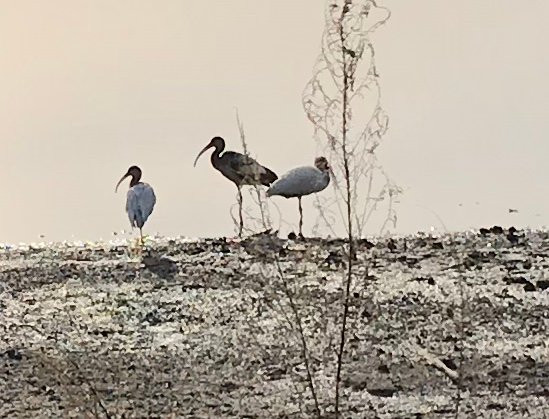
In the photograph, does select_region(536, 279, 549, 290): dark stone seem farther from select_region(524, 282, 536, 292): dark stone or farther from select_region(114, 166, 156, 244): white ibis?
select_region(114, 166, 156, 244): white ibis

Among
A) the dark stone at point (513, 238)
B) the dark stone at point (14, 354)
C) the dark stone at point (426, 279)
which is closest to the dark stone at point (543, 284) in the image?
the dark stone at point (426, 279)

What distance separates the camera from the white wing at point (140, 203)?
19.5m

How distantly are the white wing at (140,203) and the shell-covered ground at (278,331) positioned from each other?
3.48 meters

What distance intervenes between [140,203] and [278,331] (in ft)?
31.3

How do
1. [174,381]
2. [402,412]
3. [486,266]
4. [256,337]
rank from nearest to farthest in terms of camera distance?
[402,412]
[174,381]
[256,337]
[486,266]

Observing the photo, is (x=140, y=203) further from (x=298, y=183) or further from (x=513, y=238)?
(x=513, y=238)

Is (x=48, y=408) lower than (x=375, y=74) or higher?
lower

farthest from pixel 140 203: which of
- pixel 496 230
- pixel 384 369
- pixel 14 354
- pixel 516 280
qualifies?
pixel 384 369

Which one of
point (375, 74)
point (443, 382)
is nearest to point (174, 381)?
point (443, 382)

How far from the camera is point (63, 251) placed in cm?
1684

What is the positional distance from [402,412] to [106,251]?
880cm

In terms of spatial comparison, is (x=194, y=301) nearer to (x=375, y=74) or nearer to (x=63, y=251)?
(x=63, y=251)

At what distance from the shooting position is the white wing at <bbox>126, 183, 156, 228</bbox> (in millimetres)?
19484

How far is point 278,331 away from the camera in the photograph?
1065 cm
